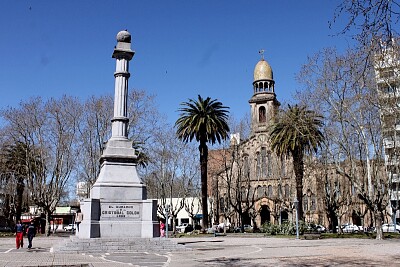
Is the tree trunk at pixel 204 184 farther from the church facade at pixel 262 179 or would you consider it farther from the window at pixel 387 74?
the window at pixel 387 74

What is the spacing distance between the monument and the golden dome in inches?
1936

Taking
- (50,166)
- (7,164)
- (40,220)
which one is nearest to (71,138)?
(50,166)

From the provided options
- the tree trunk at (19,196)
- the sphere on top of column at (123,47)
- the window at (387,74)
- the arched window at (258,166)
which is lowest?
the tree trunk at (19,196)

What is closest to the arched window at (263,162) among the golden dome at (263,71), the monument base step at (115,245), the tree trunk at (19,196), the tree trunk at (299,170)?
the golden dome at (263,71)

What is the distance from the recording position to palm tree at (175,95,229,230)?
4291 centimetres

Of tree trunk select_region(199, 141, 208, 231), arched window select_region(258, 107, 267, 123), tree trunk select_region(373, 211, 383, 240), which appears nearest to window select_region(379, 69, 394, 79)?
tree trunk select_region(373, 211, 383, 240)

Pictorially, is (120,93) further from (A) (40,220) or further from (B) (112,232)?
(A) (40,220)

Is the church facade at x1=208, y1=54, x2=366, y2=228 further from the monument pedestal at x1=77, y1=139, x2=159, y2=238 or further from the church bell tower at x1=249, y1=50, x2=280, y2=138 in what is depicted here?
the monument pedestal at x1=77, y1=139, x2=159, y2=238

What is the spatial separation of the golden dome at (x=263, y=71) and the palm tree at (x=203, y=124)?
94.6 feet

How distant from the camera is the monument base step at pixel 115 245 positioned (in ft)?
64.2

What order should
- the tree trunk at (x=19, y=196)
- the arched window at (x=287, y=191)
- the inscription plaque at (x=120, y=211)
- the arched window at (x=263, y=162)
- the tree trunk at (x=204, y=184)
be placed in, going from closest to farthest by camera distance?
the inscription plaque at (x=120, y=211)
the tree trunk at (x=204, y=184)
the tree trunk at (x=19, y=196)
the arched window at (x=287, y=191)
the arched window at (x=263, y=162)

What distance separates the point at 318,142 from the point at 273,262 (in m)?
25.1

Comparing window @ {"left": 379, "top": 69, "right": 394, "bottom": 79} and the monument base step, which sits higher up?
window @ {"left": 379, "top": 69, "right": 394, "bottom": 79}

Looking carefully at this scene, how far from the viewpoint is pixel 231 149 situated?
52938 mm
